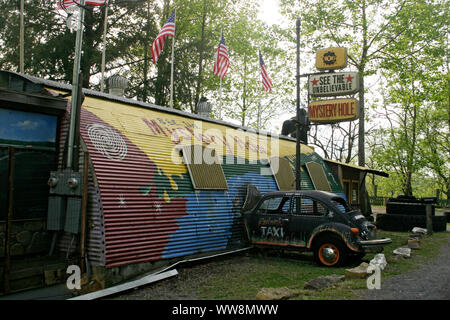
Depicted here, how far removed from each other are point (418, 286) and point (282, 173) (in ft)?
25.2

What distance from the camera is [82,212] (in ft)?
25.4

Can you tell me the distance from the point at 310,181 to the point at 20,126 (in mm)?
11190

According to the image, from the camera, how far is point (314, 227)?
973 cm

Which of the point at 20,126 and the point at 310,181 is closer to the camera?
the point at 20,126

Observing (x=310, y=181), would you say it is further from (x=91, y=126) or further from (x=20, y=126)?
(x=20, y=126)

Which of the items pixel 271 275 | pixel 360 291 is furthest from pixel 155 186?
pixel 360 291

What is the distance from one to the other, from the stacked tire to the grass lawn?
7.07 m

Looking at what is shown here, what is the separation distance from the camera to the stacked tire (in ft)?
61.9

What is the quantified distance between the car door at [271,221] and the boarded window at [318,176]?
217 inches

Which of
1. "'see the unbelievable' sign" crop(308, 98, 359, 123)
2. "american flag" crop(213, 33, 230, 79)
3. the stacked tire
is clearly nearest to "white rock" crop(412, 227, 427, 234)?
the stacked tire

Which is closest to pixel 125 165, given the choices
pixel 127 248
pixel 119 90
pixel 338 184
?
pixel 127 248

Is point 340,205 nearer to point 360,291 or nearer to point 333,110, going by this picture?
point 360,291

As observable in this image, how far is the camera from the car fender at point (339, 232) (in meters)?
9.17

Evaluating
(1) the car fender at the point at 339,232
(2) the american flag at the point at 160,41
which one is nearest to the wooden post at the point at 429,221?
(1) the car fender at the point at 339,232
